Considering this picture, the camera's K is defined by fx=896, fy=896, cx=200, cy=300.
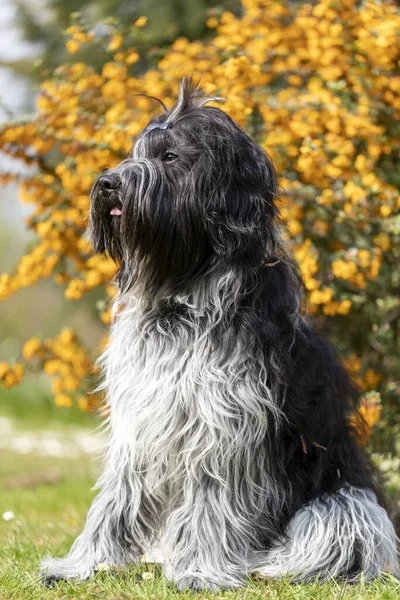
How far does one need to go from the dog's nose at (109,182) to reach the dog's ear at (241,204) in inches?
12.7

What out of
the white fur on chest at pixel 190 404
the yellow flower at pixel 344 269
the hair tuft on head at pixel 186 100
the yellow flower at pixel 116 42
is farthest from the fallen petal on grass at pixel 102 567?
the yellow flower at pixel 116 42

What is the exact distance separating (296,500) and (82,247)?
2.11m

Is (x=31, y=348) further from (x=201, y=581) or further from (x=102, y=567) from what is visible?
(x=201, y=581)

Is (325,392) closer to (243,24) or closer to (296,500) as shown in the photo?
(296,500)

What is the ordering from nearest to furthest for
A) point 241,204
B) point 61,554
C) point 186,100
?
1. point 241,204
2. point 186,100
3. point 61,554

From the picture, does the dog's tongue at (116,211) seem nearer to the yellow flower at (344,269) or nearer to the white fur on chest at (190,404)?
the white fur on chest at (190,404)

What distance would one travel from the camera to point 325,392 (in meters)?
3.58

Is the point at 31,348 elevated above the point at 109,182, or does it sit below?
below

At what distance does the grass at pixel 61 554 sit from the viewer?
3.07 m

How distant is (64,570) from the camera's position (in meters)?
3.35

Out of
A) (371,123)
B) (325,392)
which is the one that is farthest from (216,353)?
(371,123)

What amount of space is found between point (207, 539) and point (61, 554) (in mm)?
920

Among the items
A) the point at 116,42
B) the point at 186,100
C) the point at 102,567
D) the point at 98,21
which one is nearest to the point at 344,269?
the point at 186,100

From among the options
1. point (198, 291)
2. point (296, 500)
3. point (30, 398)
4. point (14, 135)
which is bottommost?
point (30, 398)
